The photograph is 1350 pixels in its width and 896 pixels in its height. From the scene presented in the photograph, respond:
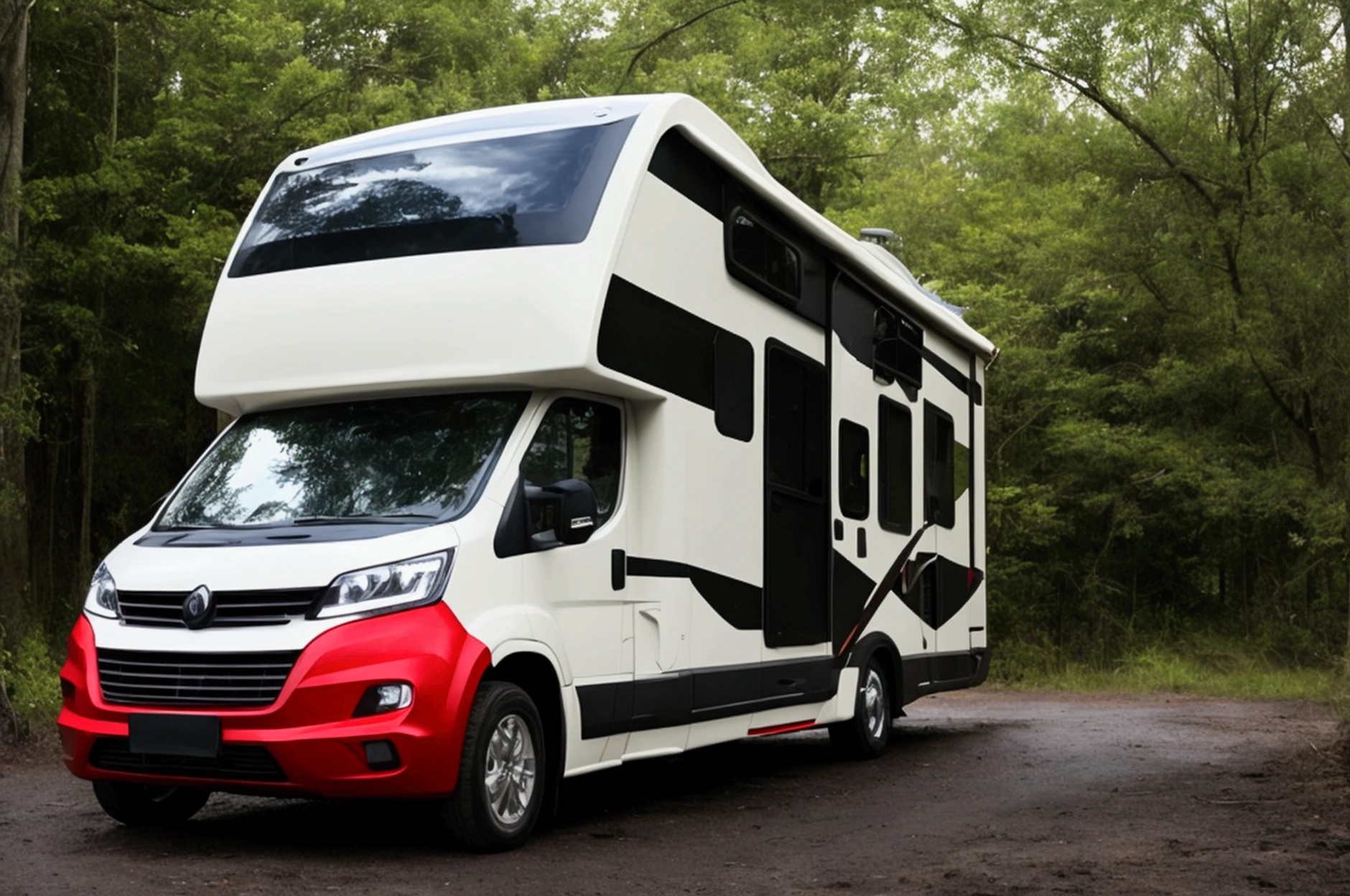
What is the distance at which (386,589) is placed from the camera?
648cm

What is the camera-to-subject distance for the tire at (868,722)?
1095cm

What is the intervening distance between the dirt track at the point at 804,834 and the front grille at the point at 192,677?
0.66 meters

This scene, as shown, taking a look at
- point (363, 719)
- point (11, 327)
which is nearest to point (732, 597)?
point (363, 719)

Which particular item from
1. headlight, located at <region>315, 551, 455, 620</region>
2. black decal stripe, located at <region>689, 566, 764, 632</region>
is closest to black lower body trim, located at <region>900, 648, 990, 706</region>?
black decal stripe, located at <region>689, 566, 764, 632</region>

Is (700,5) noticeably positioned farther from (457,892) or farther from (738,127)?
(457,892)

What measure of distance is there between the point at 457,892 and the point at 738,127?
20739 millimetres

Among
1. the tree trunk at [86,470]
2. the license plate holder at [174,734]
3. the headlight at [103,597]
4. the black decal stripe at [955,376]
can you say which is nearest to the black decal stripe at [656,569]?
the license plate holder at [174,734]

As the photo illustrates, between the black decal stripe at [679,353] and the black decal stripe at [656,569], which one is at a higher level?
the black decal stripe at [679,353]

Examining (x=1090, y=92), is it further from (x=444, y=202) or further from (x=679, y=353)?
(x=444, y=202)

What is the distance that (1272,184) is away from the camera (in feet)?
69.9

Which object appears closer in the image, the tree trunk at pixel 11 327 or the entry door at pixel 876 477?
the entry door at pixel 876 477

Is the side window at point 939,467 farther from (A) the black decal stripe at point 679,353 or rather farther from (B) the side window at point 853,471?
(A) the black decal stripe at point 679,353

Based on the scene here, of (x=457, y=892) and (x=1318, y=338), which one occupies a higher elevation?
(x=1318, y=338)

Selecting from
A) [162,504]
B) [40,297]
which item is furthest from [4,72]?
[162,504]
